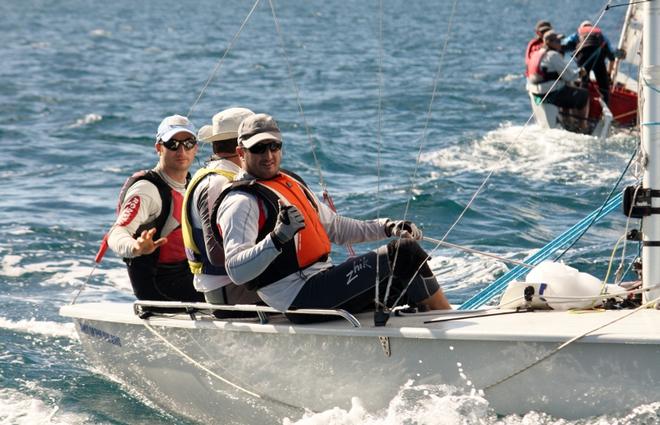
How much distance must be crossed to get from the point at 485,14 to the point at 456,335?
4511 cm

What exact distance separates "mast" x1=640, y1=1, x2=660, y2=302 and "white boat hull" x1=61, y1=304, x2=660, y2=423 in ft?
0.76

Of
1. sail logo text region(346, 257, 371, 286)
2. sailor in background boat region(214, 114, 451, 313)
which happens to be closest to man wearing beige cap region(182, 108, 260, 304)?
sailor in background boat region(214, 114, 451, 313)

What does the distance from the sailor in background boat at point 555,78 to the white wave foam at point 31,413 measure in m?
8.45

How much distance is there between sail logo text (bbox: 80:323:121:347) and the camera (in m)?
5.14

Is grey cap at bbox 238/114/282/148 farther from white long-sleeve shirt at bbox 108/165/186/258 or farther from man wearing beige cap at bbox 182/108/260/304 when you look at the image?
white long-sleeve shirt at bbox 108/165/186/258

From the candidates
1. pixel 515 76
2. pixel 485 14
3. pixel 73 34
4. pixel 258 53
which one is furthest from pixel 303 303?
pixel 485 14

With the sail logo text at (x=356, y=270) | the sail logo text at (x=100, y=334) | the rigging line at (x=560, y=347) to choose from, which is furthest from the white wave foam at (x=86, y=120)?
the rigging line at (x=560, y=347)

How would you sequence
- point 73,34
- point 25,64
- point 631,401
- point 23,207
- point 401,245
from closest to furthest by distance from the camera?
point 631,401
point 401,245
point 23,207
point 25,64
point 73,34

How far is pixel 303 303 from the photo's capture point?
4.31 meters

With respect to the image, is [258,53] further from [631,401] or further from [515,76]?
[631,401]

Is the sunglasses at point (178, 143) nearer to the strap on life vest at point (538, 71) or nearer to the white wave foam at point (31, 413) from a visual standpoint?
the white wave foam at point (31, 413)

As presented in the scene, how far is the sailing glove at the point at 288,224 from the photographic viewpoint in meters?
3.93

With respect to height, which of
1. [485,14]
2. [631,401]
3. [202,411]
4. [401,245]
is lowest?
[485,14]

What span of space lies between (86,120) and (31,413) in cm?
1108
